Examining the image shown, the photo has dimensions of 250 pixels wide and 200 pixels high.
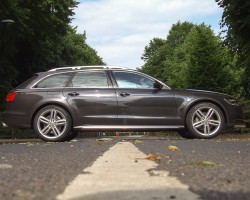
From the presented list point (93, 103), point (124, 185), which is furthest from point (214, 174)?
point (93, 103)

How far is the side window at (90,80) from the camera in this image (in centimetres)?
1018

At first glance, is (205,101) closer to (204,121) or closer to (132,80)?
(204,121)

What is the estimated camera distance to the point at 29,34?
26094 millimetres

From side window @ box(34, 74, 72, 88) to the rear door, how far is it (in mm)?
164

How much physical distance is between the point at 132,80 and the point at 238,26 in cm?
1143

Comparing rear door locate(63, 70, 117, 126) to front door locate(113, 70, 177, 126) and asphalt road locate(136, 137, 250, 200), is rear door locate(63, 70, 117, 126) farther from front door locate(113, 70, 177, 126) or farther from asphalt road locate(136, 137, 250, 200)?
asphalt road locate(136, 137, 250, 200)

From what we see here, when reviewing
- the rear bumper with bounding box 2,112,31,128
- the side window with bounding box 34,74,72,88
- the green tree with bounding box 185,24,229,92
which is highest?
the green tree with bounding box 185,24,229,92

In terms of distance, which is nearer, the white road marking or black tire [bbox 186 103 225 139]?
the white road marking

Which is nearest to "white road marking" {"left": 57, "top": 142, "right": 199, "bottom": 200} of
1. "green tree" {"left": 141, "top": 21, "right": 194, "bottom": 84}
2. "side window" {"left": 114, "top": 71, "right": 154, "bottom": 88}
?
"side window" {"left": 114, "top": 71, "right": 154, "bottom": 88}

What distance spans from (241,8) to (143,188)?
17.8m

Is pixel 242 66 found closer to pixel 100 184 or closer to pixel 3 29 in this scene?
pixel 3 29

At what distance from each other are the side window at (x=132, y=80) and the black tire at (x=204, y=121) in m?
1.04

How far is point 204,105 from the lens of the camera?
32.8ft

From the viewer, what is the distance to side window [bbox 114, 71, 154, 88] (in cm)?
1018
